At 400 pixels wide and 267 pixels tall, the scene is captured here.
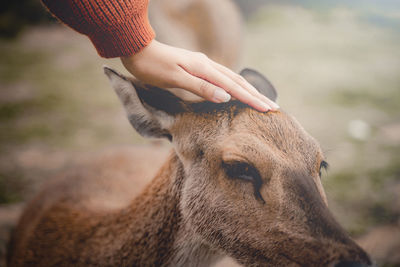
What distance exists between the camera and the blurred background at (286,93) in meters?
2.37

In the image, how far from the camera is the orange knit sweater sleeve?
1.17 metres

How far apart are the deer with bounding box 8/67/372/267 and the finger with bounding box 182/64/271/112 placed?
0.07 metres

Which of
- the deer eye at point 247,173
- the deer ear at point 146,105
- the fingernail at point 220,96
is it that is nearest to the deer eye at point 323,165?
the deer eye at point 247,173

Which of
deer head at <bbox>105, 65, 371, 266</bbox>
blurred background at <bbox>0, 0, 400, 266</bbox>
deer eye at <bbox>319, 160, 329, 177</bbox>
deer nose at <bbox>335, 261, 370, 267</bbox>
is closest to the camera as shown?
deer nose at <bbox>335, 261, 370, 267</bbox>

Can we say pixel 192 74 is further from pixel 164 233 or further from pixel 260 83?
pixel 164 233

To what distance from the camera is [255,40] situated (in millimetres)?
3635

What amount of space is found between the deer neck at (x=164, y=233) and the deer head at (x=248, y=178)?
0.05 m

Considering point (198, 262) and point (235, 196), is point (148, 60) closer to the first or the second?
point (235, 196)

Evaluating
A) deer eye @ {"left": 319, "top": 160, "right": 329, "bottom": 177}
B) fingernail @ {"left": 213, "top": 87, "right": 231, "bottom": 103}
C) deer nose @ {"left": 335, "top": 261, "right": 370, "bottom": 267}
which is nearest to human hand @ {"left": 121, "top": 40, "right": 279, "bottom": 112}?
fingernail @ {"left": 213, "top": 87, "right": 231, "bottom": 103}

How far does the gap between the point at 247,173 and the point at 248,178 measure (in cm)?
2

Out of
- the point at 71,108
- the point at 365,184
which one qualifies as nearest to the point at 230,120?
the point at 365,184

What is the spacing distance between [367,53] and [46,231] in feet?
9.65

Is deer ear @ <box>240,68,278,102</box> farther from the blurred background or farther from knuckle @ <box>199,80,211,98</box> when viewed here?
knuckle @ <box>199,80,211,98</box>

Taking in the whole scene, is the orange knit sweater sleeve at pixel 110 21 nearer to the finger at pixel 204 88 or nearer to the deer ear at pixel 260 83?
the finger at pixel 204 88
